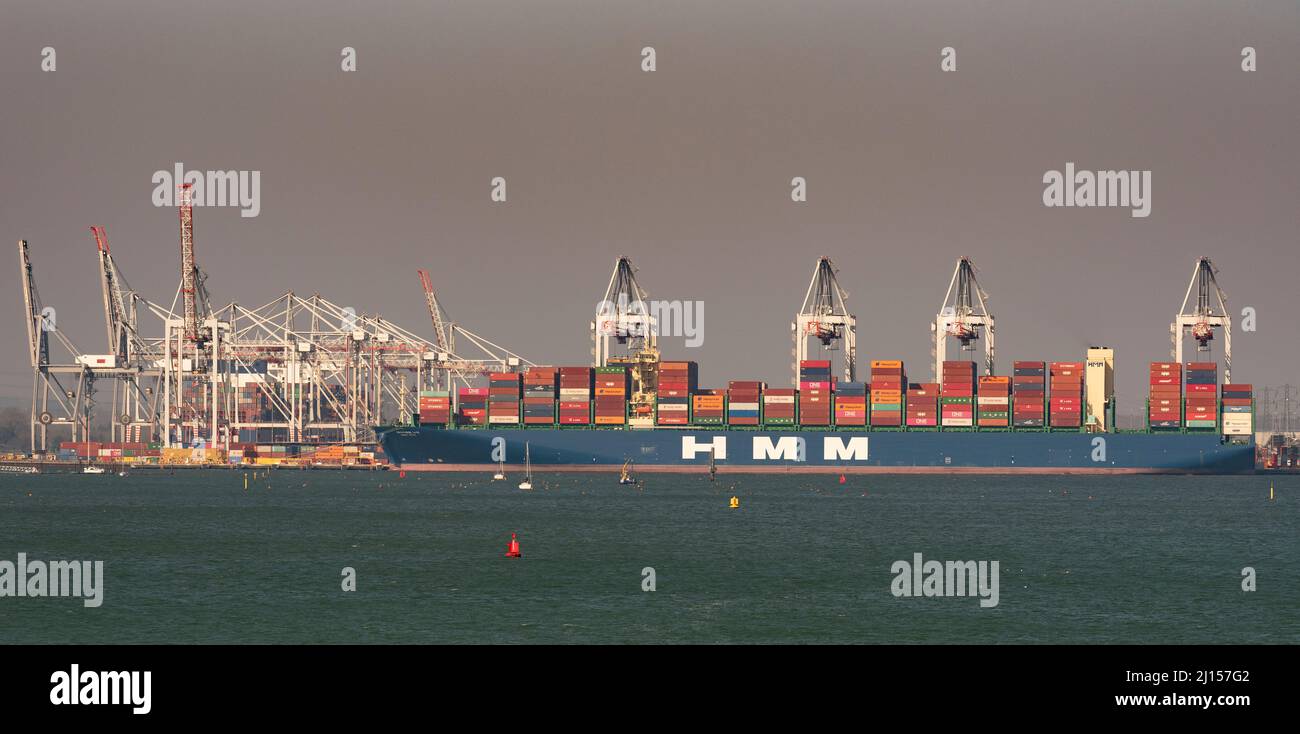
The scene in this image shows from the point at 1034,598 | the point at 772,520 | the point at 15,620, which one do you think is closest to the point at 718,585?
the point at 1034,598

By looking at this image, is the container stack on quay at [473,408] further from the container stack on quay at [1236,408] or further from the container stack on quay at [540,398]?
the container stack on quay at [1236,408]

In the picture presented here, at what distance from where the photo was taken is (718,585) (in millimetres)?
51156

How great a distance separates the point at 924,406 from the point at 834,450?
34.3 feet

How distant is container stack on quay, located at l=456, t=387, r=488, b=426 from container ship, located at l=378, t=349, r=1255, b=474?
217mm

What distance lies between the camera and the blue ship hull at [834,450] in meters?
144

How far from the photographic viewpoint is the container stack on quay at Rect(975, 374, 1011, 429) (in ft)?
470

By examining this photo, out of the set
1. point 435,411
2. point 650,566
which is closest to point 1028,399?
point 435,411

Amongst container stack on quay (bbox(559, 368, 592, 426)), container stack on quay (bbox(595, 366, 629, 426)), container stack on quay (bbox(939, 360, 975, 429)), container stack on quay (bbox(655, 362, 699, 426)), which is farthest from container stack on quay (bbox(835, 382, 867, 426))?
container stack on quay (bbox(559, 368, 592, 426))

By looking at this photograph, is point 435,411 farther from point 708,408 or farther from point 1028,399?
point 1028,399

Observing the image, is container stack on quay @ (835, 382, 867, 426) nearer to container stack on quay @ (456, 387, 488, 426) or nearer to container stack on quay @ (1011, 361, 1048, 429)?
container stack on quay @ (1011, 361, 1048, 429)

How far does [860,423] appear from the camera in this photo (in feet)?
483
